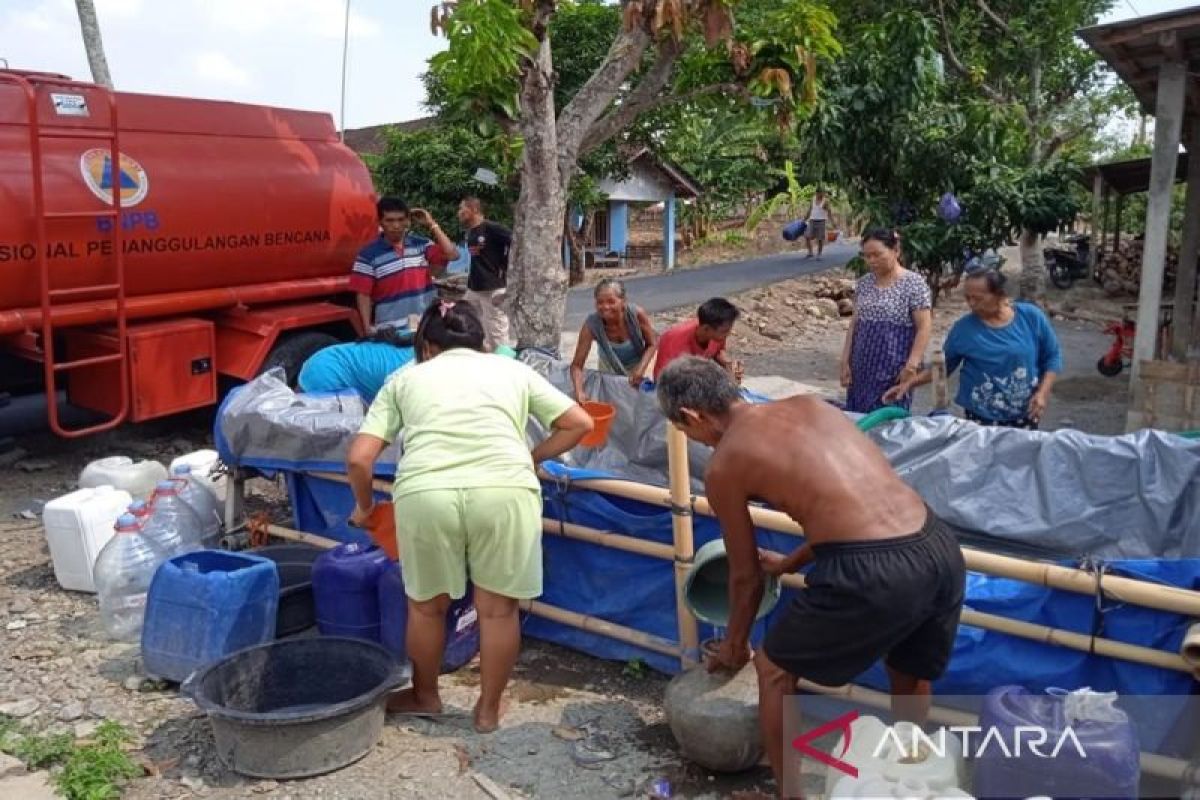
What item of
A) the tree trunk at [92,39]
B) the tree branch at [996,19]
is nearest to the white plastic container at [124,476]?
the tree trunk at [92,39]

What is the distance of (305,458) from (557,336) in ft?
11.2

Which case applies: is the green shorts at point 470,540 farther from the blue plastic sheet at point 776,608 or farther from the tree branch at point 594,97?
the tree branch at point 594,97

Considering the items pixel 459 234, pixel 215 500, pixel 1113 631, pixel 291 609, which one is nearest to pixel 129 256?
pixel 215 500

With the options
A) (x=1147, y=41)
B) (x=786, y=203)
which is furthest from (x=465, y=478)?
(x=786, y=203)

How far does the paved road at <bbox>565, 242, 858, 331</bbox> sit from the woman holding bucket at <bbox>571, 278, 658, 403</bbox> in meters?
9.25

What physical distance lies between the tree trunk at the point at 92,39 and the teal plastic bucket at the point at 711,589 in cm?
924

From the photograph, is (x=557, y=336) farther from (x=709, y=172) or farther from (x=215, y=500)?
(x=709, y=172)

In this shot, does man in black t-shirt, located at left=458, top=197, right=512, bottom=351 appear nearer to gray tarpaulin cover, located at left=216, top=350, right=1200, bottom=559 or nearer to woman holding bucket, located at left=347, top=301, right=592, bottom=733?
gray tarpaulin cover, located at left=216, top=350, right=1200, bottom=559

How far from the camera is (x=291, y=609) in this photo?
420cm

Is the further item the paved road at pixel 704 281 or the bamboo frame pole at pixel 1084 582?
the paved road at pixel 704 281

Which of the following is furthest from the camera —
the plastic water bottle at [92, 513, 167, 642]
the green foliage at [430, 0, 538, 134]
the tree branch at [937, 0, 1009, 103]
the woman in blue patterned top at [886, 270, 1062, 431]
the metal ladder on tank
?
the tree branch at [937, 0, 1009, 103]

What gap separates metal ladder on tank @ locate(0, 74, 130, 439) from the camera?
19.0ft

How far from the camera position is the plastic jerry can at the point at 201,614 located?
12.4 feet

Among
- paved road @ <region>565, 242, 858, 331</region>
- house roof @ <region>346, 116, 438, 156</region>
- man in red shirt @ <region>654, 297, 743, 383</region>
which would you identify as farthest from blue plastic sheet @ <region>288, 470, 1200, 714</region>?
house roof @ <region>346, 116, 438, 156</region>
